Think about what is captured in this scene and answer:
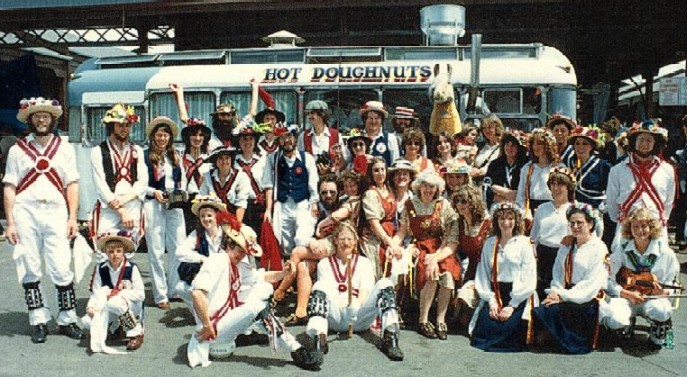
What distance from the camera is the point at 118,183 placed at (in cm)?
654

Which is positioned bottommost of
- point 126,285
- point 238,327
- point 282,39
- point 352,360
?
point 352,360

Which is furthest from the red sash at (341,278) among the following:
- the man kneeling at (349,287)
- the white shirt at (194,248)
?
the white shirt at (194,248)

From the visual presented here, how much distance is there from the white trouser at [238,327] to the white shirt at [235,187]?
161 cm

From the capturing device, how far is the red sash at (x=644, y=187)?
6.48 m

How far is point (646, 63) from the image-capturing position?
67.1 feet

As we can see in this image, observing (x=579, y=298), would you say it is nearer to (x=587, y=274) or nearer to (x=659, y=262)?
(x=587, y=274)

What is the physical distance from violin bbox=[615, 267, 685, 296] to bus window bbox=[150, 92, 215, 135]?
659 cm

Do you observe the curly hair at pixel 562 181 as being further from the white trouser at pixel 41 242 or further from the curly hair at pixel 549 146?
the white trouser at pixel 41 242

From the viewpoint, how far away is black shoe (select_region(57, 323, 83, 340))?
6.14m

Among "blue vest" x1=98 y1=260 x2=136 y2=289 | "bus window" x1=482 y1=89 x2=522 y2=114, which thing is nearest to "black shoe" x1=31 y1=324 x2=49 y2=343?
"blue vest" x1=98 y1=260 x2=136 y2=289

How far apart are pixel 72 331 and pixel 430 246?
3.04 metres

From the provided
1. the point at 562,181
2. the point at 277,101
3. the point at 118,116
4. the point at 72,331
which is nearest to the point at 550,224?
the point at 562,181

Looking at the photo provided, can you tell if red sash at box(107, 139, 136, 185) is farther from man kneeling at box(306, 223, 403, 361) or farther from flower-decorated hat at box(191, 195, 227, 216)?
man kneeling at box(306, 223, 403, 361)

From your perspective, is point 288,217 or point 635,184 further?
point 288,217
